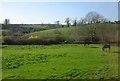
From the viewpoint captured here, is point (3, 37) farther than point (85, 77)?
Yes

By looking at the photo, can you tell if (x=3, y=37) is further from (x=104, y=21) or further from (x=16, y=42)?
(x=104, y=21)

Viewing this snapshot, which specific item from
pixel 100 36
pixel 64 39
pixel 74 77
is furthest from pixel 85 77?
pixel 64 39

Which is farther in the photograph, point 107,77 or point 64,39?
point 64,39

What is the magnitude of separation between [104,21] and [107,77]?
37.7 metres

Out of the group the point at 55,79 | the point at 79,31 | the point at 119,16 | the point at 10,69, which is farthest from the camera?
the point at 79,31

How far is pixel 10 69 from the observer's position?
579 inches

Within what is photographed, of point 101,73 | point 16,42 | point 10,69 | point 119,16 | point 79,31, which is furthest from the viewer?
point 79,31

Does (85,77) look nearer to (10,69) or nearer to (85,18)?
(10,69)

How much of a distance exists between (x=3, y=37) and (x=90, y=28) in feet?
60.6

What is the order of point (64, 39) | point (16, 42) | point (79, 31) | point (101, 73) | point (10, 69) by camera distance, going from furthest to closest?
point (79, 31)
point (64, 39)
point (16, 42)
point (10, 69)
point (101, 73)

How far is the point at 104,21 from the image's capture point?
158 ft

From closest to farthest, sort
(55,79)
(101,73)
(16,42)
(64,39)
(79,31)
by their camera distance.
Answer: (55,79), (101,73), (16,42), (64,39), (79,31)

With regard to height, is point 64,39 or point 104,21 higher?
point 104,21

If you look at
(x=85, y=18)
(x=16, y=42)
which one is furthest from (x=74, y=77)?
(x=85, y=18)
